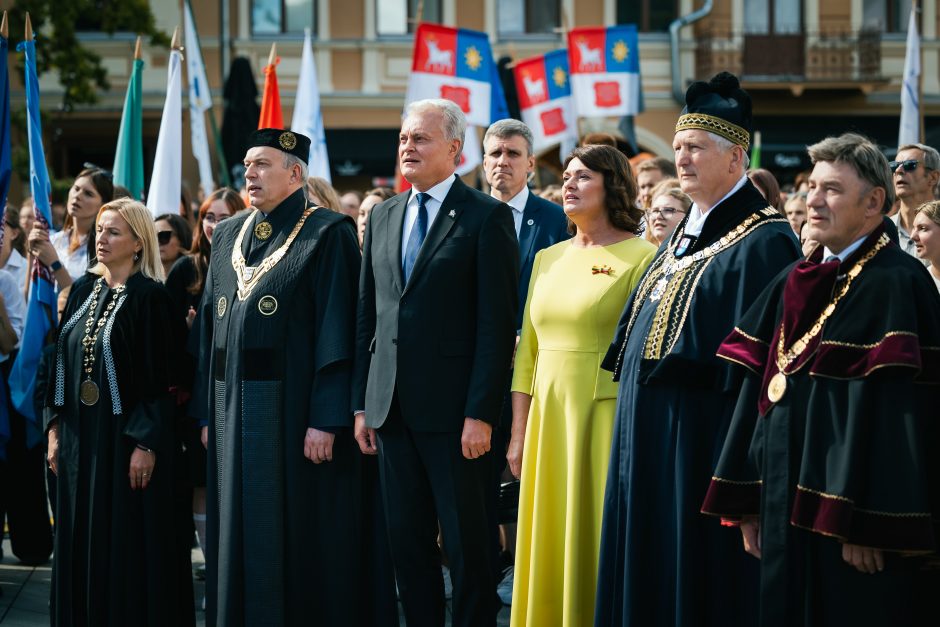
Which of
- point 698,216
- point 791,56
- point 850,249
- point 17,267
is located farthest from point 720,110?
point 791,56

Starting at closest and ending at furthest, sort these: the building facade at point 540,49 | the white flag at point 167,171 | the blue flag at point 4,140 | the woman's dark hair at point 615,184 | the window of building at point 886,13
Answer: the woman's dark hair at point 615,184 < the blue flag at point 4,140 < the white flag at point 167,171 < the building facade at point 540,49 < the window of building at point 886,13

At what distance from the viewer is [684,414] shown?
417 cm

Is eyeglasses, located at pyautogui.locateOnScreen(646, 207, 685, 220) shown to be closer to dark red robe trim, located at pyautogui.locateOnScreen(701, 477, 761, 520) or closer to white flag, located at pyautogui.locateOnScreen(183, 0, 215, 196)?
dark red robe trim, located at pyautogui.locateOnScreen(701, 477, 761, 520)

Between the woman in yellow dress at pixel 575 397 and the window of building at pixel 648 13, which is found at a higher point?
the window of building at pixel 648 13

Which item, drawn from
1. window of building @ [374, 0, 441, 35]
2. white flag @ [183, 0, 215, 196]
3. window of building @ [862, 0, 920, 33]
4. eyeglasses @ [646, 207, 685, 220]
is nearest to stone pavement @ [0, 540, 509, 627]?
eyeglasses @ [646, 207, 685, 220]

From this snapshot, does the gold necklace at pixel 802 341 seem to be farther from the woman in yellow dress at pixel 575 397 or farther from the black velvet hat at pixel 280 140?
the black velvet hat at pixel 280 140

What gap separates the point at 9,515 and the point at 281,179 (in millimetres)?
3226

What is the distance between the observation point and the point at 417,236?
503cm

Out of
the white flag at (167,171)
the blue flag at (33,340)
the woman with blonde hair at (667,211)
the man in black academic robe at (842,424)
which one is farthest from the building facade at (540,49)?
the man in black academic robe at (842,424)

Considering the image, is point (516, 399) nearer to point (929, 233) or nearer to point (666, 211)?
point (666, 211)

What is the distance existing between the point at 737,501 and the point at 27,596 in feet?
14.1

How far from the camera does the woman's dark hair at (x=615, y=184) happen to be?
4988 millimetres

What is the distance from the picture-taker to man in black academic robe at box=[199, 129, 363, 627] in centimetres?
510

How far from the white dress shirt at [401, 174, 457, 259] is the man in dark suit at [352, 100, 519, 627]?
39mm
